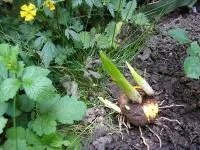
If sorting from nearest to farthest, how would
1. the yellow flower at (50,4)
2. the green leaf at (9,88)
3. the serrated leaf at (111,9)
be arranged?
the green leaf at (9,88), the yellow flower at (50,4), the serrated leaf at (111,9)

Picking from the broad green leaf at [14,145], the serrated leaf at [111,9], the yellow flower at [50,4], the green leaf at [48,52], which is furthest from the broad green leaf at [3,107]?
the serrated leaf at [111,9]

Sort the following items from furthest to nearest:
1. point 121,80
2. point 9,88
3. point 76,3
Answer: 1. point 76,3
2. point 121,80
3. point 9,88

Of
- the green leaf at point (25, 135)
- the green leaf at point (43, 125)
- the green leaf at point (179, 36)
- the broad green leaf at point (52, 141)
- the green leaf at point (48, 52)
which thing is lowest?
the broad green leaf at point (52, 141)

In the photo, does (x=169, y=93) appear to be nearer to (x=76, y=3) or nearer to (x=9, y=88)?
(x=76, y=3)

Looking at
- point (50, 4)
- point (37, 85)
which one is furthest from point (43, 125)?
point (50, 4)

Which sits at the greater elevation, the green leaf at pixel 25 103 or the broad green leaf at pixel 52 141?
the green leaf at pixel 25 103

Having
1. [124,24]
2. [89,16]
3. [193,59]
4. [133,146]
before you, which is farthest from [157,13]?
[133,146]

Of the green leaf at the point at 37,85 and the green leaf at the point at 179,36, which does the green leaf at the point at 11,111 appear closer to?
the green leaf at the point at 37,85
